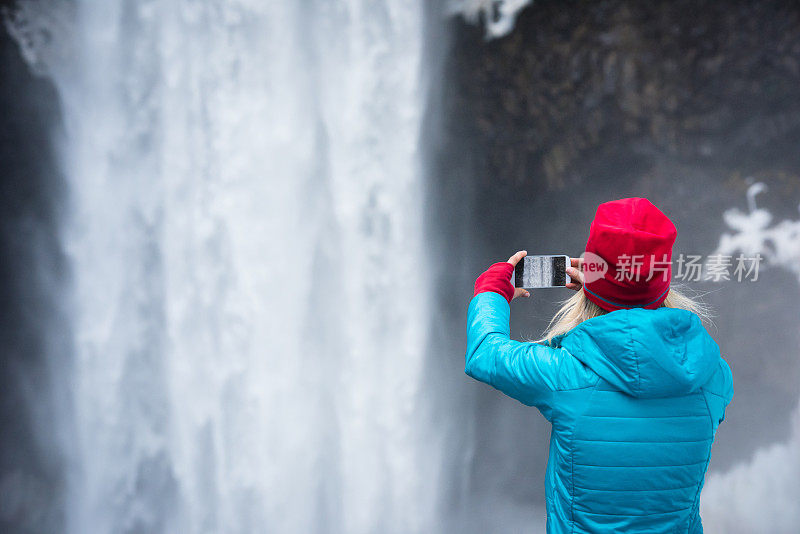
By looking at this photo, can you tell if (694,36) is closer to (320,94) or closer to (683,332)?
(320,94)

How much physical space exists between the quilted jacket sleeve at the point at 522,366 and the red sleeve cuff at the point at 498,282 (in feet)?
0.24

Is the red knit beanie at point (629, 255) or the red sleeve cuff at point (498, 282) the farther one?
the red sleeve cuff at point (498, 282)

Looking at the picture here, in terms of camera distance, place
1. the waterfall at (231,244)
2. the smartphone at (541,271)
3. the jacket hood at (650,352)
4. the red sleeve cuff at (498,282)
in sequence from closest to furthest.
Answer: the jacket hood at (650,352), the red sleeve cuff at (498,282), the smartphone at (541,271), the waterfall at (231,244)

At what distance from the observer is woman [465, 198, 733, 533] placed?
770 millimetres

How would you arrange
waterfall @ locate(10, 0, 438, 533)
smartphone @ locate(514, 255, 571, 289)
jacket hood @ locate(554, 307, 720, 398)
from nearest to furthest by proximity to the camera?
jacket hood @ locate(554, 307, 720, 398) < smartphone @ locate(514, 255, 571, 289) < waterfall @ locate(10, 0, 438, 533)

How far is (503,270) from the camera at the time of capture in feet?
3.16

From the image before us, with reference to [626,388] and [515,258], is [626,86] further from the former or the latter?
[626,388]

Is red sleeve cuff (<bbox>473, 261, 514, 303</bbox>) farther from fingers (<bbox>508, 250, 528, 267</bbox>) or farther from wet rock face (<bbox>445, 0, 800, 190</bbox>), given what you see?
wet rock face (<bbox>445, 0, 800, 190</bbox>)

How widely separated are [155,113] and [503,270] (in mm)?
2844

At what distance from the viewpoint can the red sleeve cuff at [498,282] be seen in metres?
0.93

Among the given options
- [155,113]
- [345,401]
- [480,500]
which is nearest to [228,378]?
[345,401]

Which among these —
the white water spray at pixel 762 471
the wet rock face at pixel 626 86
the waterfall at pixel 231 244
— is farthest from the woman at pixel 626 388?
the white water spray at pixel 762 471

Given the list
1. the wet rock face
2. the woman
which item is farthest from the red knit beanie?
the wet rock face

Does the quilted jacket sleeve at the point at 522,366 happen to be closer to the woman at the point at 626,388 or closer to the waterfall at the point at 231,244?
the woman at the point at 626,388
